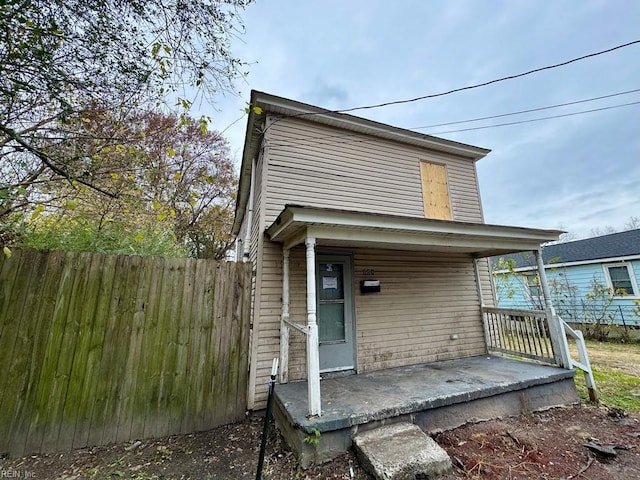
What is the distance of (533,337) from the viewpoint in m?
4.82

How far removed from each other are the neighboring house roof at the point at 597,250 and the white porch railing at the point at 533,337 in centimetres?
842

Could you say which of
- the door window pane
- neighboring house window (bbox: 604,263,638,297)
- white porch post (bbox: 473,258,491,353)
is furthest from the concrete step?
neighboring house window (bbox: 604,263,638,297)

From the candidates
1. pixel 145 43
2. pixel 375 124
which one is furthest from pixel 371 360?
pixel 145 43

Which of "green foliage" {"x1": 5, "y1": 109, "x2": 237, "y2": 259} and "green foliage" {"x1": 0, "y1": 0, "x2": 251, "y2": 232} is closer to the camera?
"green foliage" {"x1": 0, "y1": 0, "x2": 251, "y2": 232}

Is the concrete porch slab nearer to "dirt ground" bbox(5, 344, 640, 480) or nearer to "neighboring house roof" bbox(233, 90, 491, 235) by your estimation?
"dirt ground" bbox(5, 344, 640, 480)

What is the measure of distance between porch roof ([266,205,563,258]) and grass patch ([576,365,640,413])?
101 inches

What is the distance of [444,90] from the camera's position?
4457mm

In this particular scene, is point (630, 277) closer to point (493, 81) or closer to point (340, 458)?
point (493, 81)

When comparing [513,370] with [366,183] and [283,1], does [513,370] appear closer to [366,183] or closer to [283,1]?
[366,183]

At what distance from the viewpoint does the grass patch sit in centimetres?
402

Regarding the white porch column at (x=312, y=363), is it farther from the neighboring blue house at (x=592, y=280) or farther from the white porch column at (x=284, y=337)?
the neighboring blue house at (x=592, y=280)

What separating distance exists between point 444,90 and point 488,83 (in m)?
0.64

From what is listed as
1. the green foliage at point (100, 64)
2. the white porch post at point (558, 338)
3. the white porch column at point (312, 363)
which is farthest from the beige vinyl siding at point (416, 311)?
the green foliage at point (100, 64)

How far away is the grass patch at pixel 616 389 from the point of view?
13.2ft
